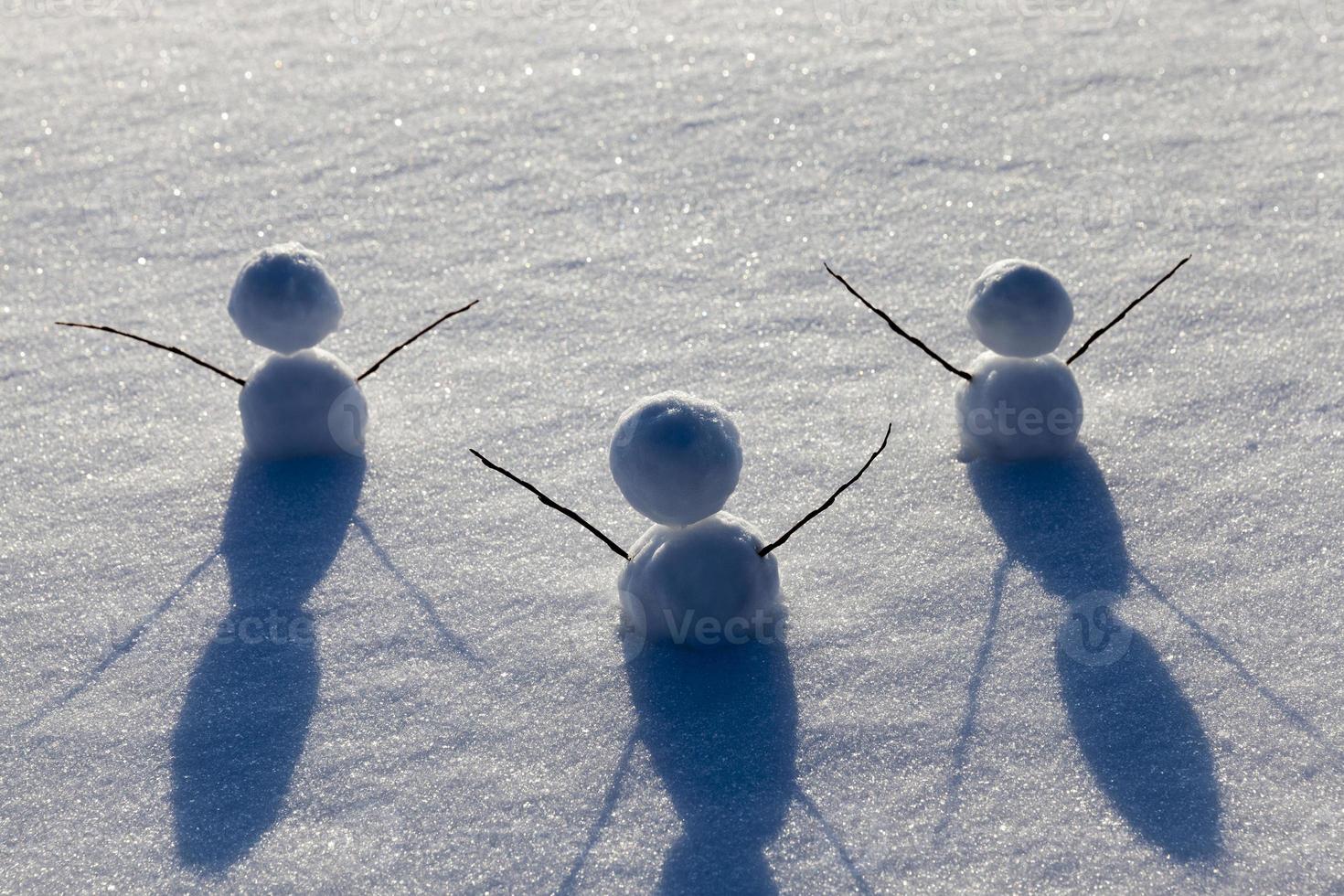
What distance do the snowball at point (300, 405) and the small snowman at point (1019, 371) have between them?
1.38 metres

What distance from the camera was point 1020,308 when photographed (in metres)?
3.47

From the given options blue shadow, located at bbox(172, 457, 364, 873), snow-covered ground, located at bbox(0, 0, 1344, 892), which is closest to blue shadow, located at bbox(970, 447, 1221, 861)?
snow-covered ground, located at bbox(0, 0, 1344, 892)

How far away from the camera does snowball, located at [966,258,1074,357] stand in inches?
137

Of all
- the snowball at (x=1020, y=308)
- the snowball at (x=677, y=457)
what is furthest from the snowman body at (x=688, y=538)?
the snowball at (x=1020, y=308)

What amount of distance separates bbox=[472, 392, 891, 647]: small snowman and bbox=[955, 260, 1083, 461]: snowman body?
2.27 ft

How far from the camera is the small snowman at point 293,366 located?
3600 millimetres

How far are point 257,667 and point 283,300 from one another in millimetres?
956

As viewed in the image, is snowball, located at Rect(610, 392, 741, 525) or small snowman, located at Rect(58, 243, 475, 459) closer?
snowball, located at Rect(610, 392, 741, 525)

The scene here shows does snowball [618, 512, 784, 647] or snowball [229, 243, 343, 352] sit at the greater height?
snowball [229, 243, 343, 352]

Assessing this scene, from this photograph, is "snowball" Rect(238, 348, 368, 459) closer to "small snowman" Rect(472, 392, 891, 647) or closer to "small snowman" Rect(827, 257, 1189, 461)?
"small snowman" Rect(472, 392, 891, 647)

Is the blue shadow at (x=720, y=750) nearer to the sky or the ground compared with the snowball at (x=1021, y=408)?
nearer to the ground

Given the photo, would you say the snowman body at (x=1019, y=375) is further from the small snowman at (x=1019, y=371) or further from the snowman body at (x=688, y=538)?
the snowman body at (x=688, y=538)

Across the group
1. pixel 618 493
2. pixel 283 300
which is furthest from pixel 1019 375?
pixel 283 300

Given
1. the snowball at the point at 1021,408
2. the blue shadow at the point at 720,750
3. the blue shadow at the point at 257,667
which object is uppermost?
the snowball at the point at 1021,408
